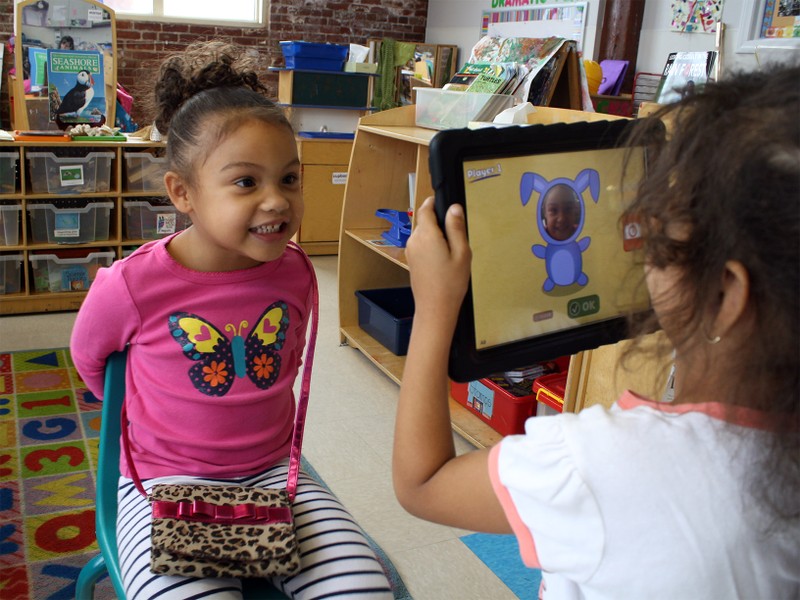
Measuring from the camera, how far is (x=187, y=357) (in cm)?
119

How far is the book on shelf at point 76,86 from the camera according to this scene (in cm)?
326

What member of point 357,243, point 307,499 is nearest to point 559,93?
point 357,243

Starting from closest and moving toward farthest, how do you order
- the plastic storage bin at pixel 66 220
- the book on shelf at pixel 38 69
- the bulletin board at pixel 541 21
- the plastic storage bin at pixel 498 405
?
the plastic storage bin at pixel 498 405
the plastic storage bin at pixel 66 220
the book on shelf at pixel 38 69
the bulletin board at pixel 541 21

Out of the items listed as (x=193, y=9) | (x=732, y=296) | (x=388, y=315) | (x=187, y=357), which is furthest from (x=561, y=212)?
(x=193, y=9)

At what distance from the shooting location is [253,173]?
3.87ft

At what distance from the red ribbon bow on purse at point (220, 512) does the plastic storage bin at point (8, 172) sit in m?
2.49

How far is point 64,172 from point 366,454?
1.84 meters

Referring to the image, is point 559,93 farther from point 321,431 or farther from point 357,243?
point 321,431

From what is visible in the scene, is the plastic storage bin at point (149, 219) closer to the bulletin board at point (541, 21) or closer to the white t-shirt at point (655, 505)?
the bulletin board at point (541, 21)

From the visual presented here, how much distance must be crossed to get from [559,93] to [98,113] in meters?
2.08

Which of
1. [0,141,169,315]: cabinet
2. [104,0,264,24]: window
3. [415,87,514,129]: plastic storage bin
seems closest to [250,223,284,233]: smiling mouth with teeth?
[415,87,514,129]: plastic storage bin

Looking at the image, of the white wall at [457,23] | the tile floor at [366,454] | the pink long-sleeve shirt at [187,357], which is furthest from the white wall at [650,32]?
the pink long-sleeve shirt at [187,357]

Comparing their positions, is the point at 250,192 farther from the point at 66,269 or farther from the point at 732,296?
the point at 66,269

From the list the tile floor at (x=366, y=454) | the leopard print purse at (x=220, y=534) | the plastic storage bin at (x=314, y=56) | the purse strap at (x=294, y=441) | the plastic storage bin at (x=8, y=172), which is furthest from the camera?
the plastic storage bin at (x=314, y=56)
